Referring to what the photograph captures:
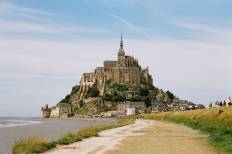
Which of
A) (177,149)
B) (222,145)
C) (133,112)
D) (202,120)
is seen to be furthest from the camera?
(133,112)

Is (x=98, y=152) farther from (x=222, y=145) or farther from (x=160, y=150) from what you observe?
(x=222, y=145)

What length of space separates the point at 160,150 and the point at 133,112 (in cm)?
17340

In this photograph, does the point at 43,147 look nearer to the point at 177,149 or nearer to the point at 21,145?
the point at 21,145

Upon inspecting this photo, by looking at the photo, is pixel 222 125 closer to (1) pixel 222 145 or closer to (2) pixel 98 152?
(1) pixel 222 145

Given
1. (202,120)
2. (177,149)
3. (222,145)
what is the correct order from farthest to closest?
(202,120) < (222,145) < (177,149)

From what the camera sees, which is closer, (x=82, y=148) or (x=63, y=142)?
(x=82, y=148)

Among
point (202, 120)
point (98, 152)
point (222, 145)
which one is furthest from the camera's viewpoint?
point (202, 120)

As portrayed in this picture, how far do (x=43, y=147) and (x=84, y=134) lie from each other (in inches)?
429

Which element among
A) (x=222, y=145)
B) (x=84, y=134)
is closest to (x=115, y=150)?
(x=222, y=145)

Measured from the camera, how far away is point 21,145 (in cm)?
2622

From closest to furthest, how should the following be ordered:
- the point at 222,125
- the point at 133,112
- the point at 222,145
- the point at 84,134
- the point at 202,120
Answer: the point at 222,145 < the point at 84,134 < the point at 222,125 < the point at 202,120 < the point at 133,112

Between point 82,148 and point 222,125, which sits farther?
point 222,125

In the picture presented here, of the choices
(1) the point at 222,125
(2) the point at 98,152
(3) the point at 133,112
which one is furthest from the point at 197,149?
(3) the point at 133,112

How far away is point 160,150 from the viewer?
2495cm
